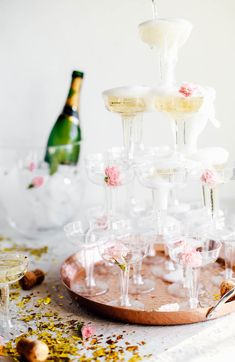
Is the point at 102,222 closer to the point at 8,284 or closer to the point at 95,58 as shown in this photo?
the point at 8,284

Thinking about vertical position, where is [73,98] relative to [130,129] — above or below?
above

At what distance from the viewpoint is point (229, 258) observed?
1.41 metres

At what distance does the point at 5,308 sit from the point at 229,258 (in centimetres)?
61

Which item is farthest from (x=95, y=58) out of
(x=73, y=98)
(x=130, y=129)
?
(x=130, y=129)

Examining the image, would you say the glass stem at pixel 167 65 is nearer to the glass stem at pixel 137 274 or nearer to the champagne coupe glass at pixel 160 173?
the champagne coupe glass at pixel 160 173

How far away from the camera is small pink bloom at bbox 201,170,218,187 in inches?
51.4

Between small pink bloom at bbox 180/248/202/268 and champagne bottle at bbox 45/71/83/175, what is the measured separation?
0.69 meters

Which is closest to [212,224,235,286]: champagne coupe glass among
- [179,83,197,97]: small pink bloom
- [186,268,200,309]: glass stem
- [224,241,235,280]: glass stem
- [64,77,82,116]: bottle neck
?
[224,241,235,280]: glass stem

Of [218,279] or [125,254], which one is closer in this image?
[125,254]

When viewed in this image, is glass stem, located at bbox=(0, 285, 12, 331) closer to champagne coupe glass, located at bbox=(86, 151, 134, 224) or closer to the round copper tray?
the round copper tray

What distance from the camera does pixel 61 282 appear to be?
1.39 m

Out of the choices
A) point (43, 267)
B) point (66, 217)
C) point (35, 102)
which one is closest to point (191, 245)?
point (43, 267)

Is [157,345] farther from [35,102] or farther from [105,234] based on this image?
[35,102]

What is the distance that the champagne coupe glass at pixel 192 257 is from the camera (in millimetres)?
1204
